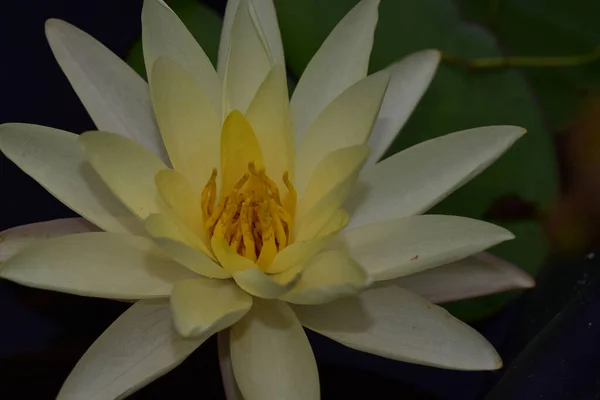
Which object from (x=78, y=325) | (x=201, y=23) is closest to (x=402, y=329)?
(x=78, y=325)

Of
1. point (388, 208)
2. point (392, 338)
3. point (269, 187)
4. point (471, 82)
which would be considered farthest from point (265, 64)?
point (471, 82)

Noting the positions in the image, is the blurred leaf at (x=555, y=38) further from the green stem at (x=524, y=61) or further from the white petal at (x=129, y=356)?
the white petal at (x=129, y=356)

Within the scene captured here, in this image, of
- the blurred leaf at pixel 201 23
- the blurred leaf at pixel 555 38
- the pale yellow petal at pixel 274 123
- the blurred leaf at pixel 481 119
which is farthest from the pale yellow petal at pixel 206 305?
the blurred leaf at pixel 555 38

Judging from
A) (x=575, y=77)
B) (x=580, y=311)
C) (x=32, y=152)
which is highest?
(x=32, y=152)

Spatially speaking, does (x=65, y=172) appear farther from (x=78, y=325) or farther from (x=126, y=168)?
(x=78, y=325)

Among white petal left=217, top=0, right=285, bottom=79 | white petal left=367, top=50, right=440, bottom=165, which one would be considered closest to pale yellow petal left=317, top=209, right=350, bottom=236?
white petal left=367, top=50, right=440, bottom=165

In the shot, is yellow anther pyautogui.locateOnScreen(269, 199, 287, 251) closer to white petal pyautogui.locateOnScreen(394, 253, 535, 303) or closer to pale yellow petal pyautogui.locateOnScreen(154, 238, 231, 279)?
pale yellow petal pyautogui.locateOnScreen(154, 238, 231, 279)

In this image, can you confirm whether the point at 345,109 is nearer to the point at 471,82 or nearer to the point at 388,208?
the point at 388,208
